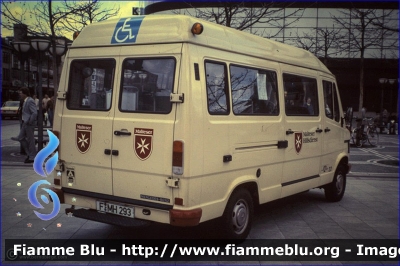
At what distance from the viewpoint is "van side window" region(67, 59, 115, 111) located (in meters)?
5.39

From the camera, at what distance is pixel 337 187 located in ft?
28.1

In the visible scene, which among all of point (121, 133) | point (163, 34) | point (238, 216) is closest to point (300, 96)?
point (238, 216)

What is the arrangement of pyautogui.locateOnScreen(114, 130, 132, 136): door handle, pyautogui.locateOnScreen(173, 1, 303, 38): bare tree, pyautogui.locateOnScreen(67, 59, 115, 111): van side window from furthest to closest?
pyautogui.locateOnScreen(173, 1, 303, 38): bare tree, pyautogui.locateOnScreen(67, 59, 115, 111): van side window, pyautogui.locateOnScreen(114, 130, 132, 136): door handle

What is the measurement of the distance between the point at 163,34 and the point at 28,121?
8049mm

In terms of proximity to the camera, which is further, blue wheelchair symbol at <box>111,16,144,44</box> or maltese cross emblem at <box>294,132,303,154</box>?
maltese cross emblem at <box>294,132,303,154</box>

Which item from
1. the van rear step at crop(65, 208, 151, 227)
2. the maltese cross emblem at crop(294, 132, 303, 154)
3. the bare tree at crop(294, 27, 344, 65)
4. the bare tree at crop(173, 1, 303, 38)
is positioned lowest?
the van rear step at crop(65, 208, 151, 227)

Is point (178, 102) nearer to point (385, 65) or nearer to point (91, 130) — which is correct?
point (91, 130)

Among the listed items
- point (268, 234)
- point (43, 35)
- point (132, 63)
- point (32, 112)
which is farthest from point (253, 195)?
point (43, 35)

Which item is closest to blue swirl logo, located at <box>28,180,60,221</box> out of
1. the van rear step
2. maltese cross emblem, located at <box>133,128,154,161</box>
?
the van rear step

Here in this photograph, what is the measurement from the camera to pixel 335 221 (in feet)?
23.3

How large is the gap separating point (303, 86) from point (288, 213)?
7.07ft

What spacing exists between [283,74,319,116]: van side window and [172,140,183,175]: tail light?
2.49m

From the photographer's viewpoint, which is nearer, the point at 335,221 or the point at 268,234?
the point at 268,234

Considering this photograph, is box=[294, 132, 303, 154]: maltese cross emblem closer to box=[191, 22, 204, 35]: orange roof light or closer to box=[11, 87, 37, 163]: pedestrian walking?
box=[191, 22, 204, 35]: orange roof light
